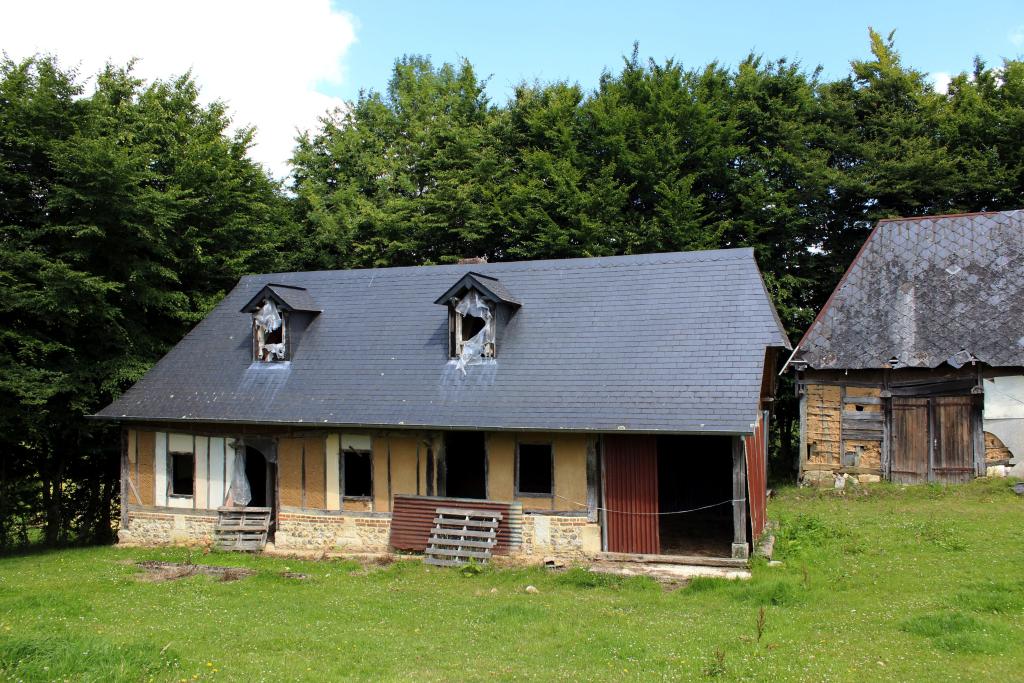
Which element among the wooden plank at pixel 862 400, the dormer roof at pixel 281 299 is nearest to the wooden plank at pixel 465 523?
the dormer roof at pixel 281 299

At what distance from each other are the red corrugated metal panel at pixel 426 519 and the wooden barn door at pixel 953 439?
37.2 feet

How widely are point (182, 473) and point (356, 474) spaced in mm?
4536

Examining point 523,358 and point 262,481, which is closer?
point 523,358

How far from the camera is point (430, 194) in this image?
1212 inches

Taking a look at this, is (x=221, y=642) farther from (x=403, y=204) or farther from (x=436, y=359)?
(x=403, y=204)

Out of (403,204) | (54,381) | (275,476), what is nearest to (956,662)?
(275,476)

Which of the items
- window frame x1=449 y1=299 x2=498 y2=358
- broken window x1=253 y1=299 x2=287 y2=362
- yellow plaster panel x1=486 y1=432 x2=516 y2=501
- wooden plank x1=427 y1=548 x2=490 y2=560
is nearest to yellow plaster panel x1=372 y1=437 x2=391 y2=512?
wooden plank x1=427 y1=548 x2=490 y2=560

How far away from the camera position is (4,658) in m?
9.14

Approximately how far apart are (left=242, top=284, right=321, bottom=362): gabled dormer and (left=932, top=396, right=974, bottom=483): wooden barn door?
51.3 feet

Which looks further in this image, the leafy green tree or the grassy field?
the leafy green tree

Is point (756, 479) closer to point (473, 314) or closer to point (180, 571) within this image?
point (473, 314)

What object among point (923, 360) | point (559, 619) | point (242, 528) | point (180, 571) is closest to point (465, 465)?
point (242, 528)

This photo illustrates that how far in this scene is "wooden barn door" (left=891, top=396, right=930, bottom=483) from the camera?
20500 millimetres

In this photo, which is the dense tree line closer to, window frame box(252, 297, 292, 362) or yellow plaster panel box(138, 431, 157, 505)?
yellow plaster panel box(138, 431, 157, 505)
